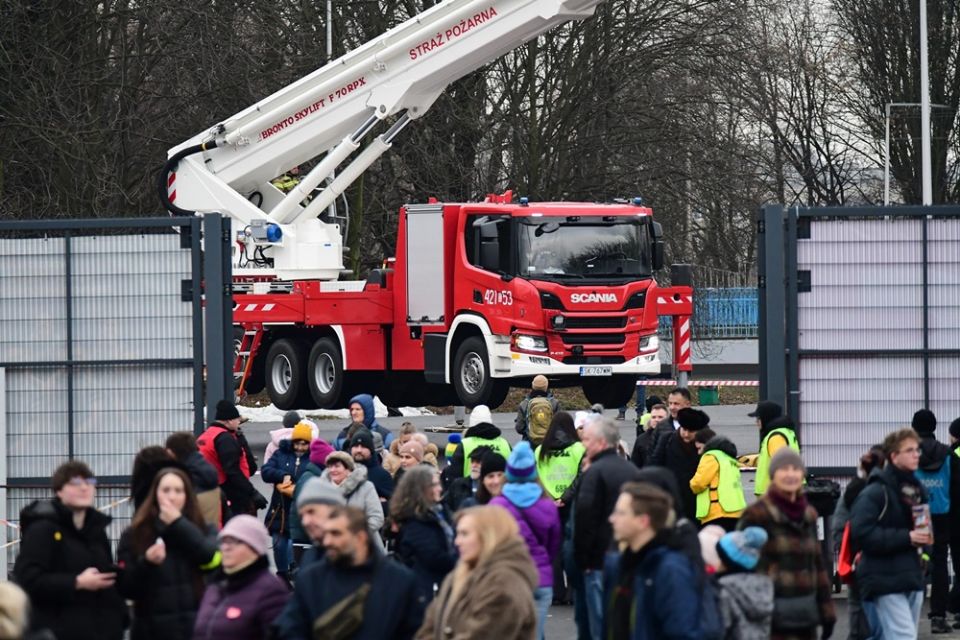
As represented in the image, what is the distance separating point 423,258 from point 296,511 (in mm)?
13008

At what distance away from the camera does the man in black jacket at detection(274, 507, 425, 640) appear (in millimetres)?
6652

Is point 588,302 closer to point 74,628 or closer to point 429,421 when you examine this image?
point 429,421

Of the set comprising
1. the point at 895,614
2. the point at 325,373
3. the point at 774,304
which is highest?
the point at 774,304

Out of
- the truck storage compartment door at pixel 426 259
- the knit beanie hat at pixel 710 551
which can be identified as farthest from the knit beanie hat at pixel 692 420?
the truck storage compartment door at pixel 426 259

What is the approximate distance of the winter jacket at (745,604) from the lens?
716cm

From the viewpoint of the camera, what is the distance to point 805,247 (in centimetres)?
1273

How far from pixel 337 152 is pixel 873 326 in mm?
13292

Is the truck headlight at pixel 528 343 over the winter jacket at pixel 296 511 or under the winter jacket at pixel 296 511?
over

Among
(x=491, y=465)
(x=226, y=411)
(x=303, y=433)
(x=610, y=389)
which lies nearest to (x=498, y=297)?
(x=610, y=389)

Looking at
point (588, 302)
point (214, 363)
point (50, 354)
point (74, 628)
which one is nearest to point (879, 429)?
point (214, 363)

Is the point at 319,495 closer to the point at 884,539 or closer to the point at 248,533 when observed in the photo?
the point at 248,533

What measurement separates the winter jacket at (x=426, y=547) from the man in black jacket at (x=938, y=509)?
4.07 meters

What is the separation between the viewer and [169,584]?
758 centimetres

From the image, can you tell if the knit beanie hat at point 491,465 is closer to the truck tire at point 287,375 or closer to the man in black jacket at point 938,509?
the man in black jacket at point 938,509
